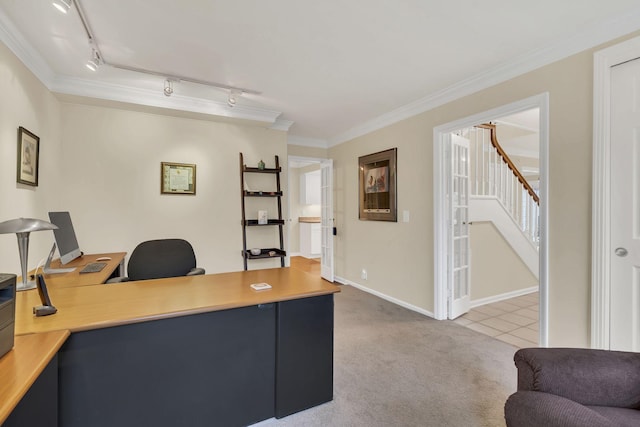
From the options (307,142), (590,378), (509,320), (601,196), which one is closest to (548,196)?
(601,196)

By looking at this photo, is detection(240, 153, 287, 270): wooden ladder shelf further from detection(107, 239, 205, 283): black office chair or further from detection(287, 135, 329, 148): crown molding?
detection(107, 239, 205, 283): black office chair

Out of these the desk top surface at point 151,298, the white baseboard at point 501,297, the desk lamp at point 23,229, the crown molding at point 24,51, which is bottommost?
the white baseboard at point 501,297

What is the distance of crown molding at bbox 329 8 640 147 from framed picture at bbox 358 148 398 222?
0.49 metres

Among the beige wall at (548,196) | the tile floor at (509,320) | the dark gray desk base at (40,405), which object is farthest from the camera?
the tile floor at (509,320)

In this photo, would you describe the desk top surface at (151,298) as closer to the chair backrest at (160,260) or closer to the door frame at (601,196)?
the chair backrest at (160,260)

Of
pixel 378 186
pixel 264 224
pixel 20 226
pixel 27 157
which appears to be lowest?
pixel 264 224

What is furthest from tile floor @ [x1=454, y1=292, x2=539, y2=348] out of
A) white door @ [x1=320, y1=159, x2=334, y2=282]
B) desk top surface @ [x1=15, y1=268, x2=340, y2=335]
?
white door @ [x1=320, y1=159, x2=334, y2=282]

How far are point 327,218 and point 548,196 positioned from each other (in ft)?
11.0

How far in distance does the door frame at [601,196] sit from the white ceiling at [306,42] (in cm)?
24

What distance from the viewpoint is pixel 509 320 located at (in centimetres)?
335

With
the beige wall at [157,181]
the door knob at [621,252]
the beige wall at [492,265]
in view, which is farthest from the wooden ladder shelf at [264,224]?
the door knob at [621,252]

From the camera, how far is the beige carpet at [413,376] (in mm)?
1804

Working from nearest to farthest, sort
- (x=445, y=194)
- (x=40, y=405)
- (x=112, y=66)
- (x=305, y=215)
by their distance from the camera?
(x=40, y=405)
(x=112, y=66)
(x=445, y=194)
(x=305, y=215)

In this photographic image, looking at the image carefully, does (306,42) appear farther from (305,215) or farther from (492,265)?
(305,215)
